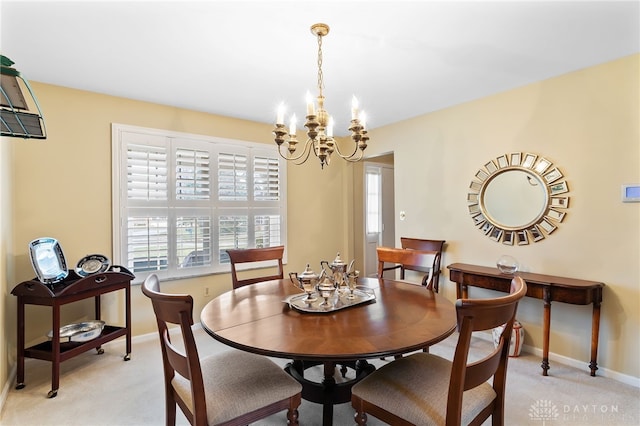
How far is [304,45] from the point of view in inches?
87.8

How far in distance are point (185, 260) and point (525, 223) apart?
3.42 m

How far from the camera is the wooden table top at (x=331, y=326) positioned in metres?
1.33

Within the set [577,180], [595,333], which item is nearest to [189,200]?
[577,180]

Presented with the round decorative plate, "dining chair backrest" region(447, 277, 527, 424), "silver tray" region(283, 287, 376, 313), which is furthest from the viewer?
the round decorative plate

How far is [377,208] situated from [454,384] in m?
4.72

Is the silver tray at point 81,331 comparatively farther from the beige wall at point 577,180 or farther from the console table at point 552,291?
the beige wall at point 577,180

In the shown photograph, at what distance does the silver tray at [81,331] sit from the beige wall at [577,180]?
3.44 meters

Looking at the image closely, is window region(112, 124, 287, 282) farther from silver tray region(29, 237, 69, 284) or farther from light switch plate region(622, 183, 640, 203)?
light switch plate region(622, 183, 640, 203)

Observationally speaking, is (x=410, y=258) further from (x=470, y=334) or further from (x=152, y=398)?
(x=152, y=398)

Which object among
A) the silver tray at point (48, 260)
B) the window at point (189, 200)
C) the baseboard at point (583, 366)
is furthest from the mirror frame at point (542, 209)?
the silver tray at point (48, 260)

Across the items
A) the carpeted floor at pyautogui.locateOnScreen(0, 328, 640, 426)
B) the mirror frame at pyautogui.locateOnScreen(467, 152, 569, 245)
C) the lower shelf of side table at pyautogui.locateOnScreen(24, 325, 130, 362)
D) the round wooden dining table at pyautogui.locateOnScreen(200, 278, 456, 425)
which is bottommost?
the carpeted floor at pyautogui.locateOnScreen(0, 328, 640, 426)

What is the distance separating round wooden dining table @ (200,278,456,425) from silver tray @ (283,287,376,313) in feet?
0.08

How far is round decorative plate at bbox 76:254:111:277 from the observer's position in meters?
2.79

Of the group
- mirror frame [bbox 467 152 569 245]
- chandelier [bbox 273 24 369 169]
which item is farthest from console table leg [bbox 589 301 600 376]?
chandelier [bbox 273 24 369 169]
